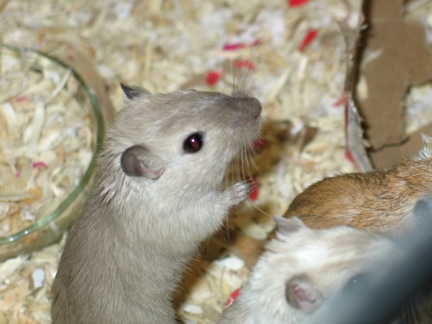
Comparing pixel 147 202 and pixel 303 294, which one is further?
pixel 147 202

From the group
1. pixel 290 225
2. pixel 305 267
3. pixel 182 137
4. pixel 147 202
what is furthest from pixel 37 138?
pixel 305 267

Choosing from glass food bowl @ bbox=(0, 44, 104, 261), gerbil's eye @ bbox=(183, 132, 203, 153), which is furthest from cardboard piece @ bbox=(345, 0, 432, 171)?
glass food bowl @ bbox=(0, 44, 104, 261)

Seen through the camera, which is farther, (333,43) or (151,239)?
(333,43)

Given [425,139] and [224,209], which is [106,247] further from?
[425,139]

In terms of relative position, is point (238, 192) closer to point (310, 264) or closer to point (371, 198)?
point (371, 198)

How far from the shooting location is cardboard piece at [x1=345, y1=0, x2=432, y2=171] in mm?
3740

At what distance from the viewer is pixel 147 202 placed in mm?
2908

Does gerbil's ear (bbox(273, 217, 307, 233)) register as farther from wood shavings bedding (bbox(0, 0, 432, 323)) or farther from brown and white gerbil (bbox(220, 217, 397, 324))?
wood shavings bedding (bbox(0, 0, 432, 323))

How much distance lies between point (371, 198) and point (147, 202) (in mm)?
931

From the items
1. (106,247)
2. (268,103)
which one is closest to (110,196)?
(106,247)

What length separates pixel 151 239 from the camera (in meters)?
2.98

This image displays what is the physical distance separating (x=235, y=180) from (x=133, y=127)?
1.05 m

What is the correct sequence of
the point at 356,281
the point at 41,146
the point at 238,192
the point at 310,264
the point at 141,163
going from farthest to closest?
the point at 41,146 < the point at 238,192 < the point at 141,163 < the point at 310,264 < the point at 356,281

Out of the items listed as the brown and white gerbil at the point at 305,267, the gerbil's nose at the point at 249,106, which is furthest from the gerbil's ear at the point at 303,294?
the gerbil's nose at the point at 249,106
